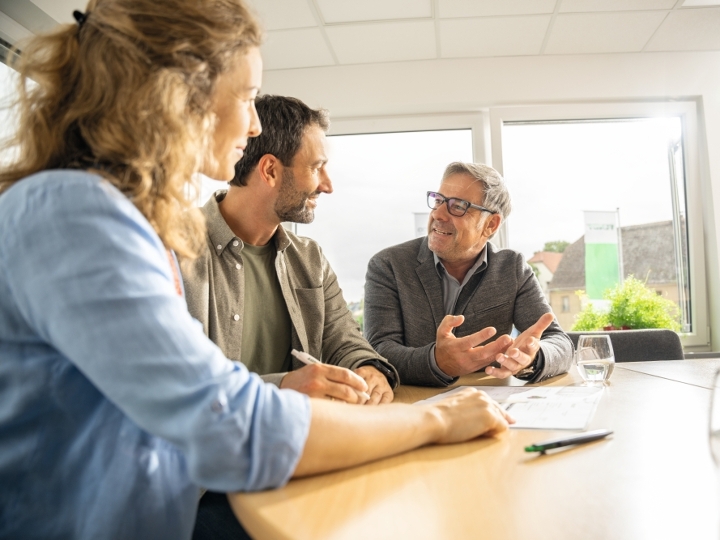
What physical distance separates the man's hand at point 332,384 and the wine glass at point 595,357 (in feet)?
2.14

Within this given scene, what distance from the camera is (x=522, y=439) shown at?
3.15 feet

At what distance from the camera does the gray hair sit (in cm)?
246

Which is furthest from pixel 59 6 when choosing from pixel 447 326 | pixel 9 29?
pixel 447 326

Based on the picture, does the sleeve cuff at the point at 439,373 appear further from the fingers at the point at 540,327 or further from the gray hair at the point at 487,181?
the gray hair at the point at 487,181

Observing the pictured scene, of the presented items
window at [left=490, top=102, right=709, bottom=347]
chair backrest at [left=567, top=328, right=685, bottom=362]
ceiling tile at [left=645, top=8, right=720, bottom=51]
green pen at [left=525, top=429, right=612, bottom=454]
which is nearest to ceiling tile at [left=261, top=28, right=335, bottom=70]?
window at [left=490, top=102, right=709, bottom=347]

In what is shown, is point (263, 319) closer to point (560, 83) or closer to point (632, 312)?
point (632, 312)

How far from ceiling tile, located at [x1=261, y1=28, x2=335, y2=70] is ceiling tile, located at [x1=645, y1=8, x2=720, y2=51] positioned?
2106mm

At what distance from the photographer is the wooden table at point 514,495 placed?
1.98 ft

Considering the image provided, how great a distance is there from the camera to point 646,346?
249 cm

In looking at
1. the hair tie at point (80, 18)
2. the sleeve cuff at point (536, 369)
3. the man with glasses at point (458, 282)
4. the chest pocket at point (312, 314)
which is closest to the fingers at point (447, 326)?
the man with glasses at point (458, 282)

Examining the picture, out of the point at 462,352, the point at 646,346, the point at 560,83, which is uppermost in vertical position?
the point at 560,83

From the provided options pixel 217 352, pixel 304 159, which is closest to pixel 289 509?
pixel 217 352

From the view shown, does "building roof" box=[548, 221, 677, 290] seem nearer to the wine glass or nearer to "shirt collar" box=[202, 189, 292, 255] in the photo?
the wine glass

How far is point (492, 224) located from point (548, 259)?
5.53 ft
